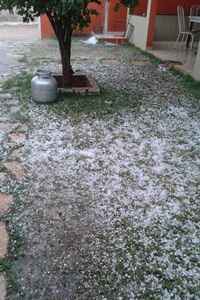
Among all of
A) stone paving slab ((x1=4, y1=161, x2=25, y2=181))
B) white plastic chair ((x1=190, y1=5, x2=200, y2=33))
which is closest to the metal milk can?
stone paving slab ((x1=4, y1=161, x2=25, y2=181))

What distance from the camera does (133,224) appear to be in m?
1.82

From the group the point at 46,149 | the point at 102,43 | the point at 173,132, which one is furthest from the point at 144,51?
the point at 46,149

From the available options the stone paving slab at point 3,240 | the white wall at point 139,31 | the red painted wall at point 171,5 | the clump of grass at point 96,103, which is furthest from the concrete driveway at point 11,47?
the stone paving slab at point 3,240

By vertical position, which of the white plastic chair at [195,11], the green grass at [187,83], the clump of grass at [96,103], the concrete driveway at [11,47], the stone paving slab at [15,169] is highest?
the white plastic chair at [195,11]

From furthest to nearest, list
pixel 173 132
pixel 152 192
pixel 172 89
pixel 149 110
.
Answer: pixel 172 89 < pixel 149 110 < pixel 173 132 < pixel 152 192

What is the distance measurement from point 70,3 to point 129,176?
1648 millimetres

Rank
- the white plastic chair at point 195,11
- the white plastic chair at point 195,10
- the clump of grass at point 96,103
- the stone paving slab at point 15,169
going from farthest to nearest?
the white plastic chair at point 195,10
the white plastic chair at point 195,11
the clump of grass at point 96,103
the stone paving slab at point 15,169

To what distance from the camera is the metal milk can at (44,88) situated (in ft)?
11.3

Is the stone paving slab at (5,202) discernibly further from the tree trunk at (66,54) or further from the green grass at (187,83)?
the green grass at (187,83)

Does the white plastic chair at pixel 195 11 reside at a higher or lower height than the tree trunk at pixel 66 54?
higher

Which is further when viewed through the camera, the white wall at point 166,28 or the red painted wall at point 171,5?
the white wall at point 166,28

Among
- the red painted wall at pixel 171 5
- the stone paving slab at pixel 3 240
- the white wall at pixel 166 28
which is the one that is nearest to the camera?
the stone paving slab at pixel 3 240

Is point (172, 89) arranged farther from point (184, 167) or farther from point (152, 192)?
point (152, 192)

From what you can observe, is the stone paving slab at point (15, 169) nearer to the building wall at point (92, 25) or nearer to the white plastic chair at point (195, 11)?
the white plastic chair at point (195, 11)
